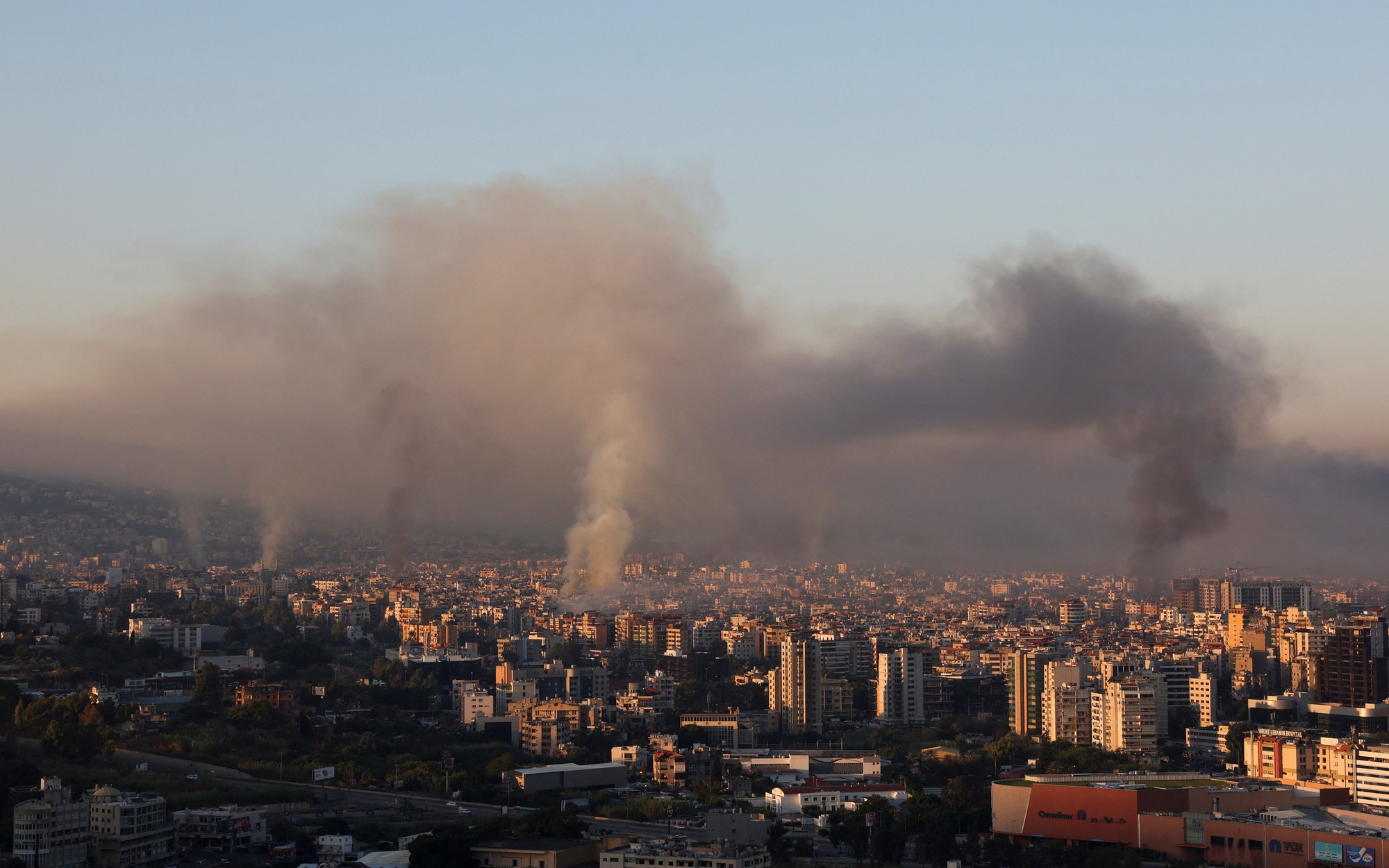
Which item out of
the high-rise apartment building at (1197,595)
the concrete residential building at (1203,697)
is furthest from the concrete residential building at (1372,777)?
the high-rise apartment building at (1197,595)

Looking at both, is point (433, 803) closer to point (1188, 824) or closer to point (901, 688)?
point (1188, 824)

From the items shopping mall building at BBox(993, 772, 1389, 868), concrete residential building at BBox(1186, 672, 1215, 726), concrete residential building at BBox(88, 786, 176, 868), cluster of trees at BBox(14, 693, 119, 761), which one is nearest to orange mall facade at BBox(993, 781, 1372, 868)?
shopping mall building at BBox(993, 772, 1389, 868)

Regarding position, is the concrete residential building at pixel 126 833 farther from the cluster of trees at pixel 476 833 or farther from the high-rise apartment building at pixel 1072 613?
the high-rise apartment building at pixel 1072 613

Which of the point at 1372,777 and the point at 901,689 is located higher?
the point at 901,689

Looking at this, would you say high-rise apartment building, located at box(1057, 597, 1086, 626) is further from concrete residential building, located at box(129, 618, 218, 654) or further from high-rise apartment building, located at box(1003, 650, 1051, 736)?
concrete residential building, located at box(129, 618, 218, 654)

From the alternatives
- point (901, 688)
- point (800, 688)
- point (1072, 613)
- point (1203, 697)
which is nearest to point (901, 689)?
point (901, 688)

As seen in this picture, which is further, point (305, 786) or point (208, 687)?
point (208, 687)
